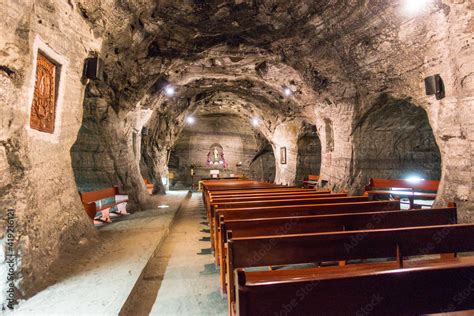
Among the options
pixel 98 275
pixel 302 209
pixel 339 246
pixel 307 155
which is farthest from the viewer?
pixel 307 155

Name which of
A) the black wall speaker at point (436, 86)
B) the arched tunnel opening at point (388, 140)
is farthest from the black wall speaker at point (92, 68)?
the arched tunnel opening at point (388, 140)

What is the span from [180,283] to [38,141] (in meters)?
2.40

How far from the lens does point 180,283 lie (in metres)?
3.45

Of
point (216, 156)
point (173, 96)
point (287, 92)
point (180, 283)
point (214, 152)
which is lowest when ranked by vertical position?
point (180, 283)

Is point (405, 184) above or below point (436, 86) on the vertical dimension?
below

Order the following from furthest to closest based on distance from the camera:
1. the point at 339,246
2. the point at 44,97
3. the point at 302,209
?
the point at 302,209
the point at 44,97
the point at 339,246

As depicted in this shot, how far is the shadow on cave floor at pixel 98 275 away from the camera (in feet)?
7.85

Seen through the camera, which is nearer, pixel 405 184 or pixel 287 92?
pixel 405 184

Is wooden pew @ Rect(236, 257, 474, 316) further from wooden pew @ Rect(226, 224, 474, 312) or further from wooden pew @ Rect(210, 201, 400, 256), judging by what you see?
wooden pew @ Rect(210, 201, 400, 256)

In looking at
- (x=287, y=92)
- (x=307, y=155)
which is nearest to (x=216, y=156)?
(x=307, y=155)

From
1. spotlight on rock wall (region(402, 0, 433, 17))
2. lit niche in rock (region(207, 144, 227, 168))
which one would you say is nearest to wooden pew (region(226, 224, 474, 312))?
spotlight on rock wall (region(402, 0, 433, 17))

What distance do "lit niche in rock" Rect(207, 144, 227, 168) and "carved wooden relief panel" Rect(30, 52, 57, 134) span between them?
64.0ft

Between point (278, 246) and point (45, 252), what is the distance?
2.69m

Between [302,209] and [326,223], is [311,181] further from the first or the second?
[326,223]
